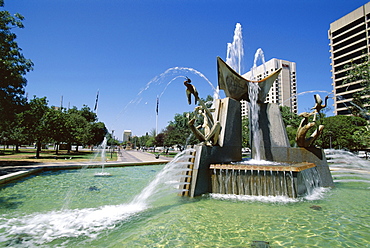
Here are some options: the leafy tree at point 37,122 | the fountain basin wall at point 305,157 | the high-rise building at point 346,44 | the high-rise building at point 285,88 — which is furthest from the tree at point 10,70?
the high-rise building at point 285,88

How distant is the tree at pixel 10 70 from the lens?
50.1 feet

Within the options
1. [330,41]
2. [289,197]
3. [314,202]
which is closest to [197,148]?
[289,197]

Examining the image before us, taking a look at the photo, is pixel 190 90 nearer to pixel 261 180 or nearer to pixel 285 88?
pixel 261 180

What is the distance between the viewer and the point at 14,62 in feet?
54.7

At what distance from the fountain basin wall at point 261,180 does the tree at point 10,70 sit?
1585 cm

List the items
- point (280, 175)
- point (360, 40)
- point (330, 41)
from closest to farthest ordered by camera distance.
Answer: point (280, 175) → point (360, 40) → point (330, 41)

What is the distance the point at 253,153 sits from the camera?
1230cm

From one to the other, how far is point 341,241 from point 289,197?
3.43 metres

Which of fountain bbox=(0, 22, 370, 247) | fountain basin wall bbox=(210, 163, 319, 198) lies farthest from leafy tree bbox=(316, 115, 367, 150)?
fountain basin wall bbox=(210, 163, 319, 198)

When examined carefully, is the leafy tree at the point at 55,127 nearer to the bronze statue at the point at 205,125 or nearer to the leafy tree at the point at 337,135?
the bronze statue at the point at 205,125

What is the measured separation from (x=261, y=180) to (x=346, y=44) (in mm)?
77398

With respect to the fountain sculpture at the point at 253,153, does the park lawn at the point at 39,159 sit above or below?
below

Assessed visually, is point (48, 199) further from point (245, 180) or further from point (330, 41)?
point (330, 41)

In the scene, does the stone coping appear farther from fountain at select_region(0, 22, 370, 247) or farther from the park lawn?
the park lawn
